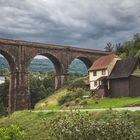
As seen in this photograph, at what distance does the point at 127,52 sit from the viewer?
277 ft

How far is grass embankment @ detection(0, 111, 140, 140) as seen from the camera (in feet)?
88.4

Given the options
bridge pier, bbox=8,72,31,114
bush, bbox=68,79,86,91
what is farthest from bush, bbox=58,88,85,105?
bridge pier, bbox=8,72,31,114

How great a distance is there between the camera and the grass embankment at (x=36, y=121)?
2695 centimetres

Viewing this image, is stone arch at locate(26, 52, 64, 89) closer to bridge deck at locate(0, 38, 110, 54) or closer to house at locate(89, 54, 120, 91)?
bridge deck at locate(0, 38, 110, 54)

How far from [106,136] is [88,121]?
1.15m

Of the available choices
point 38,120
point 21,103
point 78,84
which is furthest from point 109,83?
point 38,120

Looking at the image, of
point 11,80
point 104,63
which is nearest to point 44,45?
point 11,80

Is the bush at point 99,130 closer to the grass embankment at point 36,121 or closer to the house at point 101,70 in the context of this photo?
the grass embankment at point 36,121

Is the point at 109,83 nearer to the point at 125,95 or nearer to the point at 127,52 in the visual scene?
the point at 125,95

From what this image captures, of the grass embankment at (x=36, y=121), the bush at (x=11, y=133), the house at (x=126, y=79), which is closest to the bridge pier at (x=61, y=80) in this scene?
the house at (x=126, y=79)

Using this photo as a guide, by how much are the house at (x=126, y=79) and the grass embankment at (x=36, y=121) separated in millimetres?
22192

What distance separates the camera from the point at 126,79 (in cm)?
5900

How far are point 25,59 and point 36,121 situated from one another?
45670 mm

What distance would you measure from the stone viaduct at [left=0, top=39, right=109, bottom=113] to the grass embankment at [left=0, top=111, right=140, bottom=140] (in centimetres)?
3434
